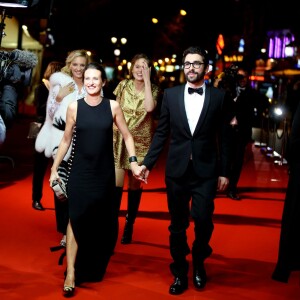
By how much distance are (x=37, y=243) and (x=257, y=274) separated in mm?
2378

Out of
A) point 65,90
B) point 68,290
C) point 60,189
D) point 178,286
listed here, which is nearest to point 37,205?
point 65,90

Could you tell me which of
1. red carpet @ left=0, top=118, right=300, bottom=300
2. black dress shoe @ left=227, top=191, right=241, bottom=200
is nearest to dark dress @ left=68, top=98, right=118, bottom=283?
red carpet @ left=0, top=118, right=300, bottom=300

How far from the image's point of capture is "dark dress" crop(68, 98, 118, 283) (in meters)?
5.64

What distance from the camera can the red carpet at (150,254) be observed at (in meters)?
5.76

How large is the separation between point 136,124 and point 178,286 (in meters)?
2.22

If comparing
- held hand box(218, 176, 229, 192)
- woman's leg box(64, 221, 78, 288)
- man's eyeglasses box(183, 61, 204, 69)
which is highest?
man's eyeglasses box(183, 61, 204, 69)

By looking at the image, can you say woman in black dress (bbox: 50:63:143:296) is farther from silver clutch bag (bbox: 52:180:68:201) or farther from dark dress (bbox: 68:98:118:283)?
silver clutch bag (bbox: 52:180:68:201)

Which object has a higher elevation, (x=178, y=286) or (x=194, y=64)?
(x=194, y=64)

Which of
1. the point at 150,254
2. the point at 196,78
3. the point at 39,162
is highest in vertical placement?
the point at 196,78

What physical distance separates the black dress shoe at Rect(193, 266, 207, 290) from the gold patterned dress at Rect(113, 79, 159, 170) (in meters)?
1.81

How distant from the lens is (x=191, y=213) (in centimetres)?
583

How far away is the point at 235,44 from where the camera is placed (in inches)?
1763

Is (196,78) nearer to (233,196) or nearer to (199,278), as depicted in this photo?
(199,278)

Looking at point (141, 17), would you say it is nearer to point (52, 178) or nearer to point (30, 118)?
point (30, 118)
